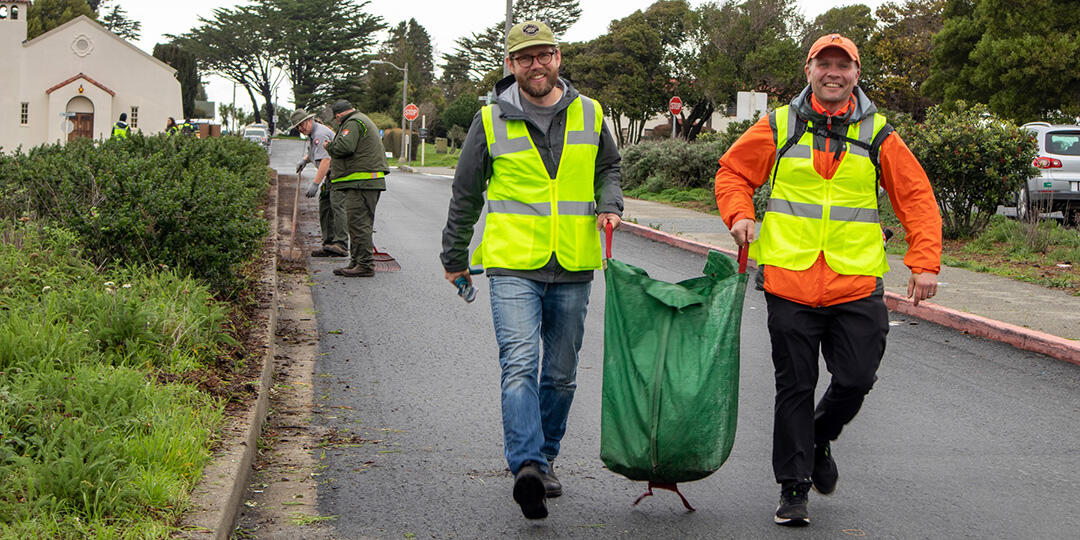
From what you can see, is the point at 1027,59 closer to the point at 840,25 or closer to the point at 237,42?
the point at 840,25

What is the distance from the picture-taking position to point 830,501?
15.6ft

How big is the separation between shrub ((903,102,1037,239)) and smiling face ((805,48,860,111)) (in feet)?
32.9

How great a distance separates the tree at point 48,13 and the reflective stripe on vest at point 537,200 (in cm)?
8445

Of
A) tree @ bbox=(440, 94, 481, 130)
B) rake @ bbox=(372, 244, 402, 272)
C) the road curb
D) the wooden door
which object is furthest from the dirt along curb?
the wooden door

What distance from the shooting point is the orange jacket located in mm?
4336

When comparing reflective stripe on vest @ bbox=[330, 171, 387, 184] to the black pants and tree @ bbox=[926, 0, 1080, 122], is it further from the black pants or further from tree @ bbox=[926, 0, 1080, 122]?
tree @ bbox=[926, 0, 1080, 122]

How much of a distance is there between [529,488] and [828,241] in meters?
1.47

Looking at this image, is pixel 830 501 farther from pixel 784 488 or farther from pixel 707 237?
pixel 707 237

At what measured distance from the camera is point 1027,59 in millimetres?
26844

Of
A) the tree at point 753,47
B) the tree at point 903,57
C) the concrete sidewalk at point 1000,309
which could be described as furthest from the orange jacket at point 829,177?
the tree at point 903,57

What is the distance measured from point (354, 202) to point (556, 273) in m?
6.94

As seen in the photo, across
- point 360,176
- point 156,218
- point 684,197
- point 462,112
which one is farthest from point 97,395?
point 462,112

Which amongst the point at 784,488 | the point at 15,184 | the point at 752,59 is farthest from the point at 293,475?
the point at 752,59

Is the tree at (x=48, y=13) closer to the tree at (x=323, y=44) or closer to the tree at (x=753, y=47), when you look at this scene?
the tree at (x=323, y=44)
